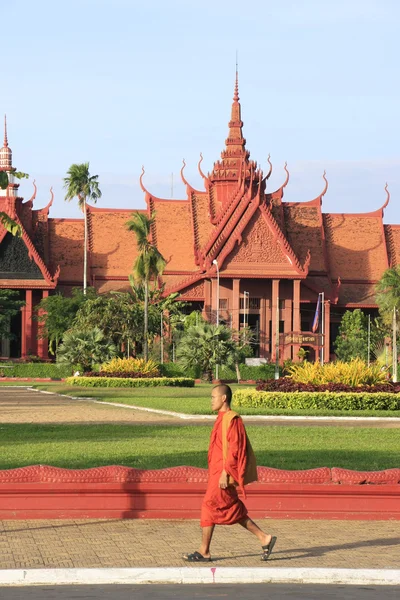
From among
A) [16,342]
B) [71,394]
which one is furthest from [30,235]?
[71,394]

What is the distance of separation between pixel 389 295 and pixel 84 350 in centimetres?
1723

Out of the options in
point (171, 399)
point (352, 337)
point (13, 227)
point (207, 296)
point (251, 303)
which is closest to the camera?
point (13, 227)

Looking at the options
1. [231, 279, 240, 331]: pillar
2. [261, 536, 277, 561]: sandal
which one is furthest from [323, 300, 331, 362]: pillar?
[261, 536, 277, 561]: sandal

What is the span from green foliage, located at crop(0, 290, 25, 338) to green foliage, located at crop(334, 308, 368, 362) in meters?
16.0

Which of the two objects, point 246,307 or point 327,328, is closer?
point 327,328

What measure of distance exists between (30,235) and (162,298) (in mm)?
9734

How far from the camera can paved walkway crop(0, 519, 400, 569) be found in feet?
32.9

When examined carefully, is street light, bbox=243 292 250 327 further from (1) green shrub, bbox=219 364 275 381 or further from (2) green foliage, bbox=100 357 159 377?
(2) green foliage, bbox=100 357 159 377

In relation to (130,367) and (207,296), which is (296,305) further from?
(130,367)

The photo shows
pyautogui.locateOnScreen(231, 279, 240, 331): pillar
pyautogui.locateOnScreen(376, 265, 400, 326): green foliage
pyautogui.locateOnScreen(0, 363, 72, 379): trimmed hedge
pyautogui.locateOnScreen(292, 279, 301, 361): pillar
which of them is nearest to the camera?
pyautogui.locateOnScreen(0, 363, 72, 379): trimmed hedge

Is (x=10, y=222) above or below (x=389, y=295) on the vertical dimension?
below

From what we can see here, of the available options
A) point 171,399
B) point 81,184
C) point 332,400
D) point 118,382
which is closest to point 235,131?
point 81,184

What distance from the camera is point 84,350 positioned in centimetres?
5053

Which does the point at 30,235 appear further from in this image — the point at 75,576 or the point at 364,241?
the point at 75,576
